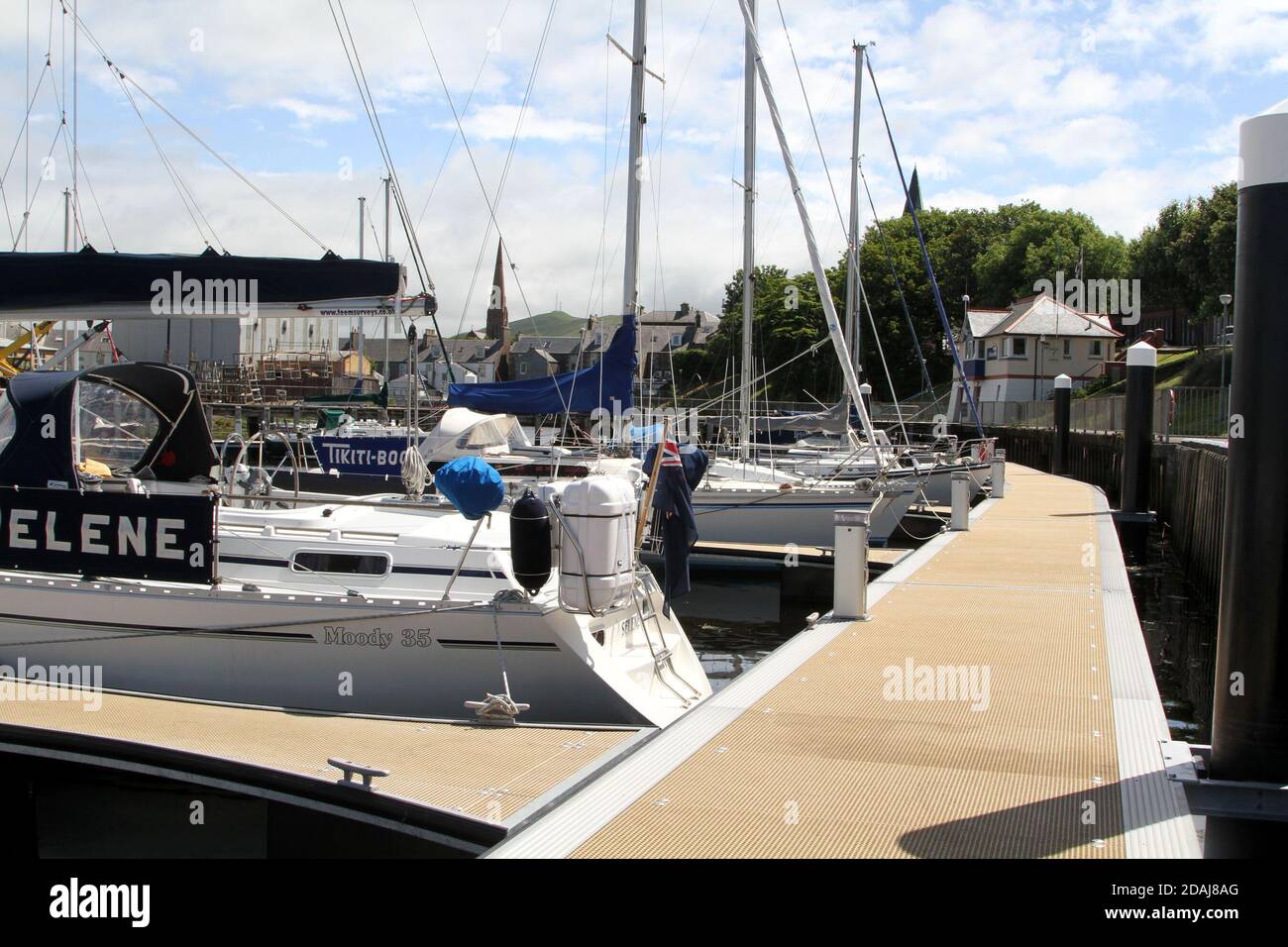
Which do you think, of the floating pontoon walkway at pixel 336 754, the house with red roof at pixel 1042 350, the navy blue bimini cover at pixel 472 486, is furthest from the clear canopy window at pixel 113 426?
the house with red roof at pixel 1042 350

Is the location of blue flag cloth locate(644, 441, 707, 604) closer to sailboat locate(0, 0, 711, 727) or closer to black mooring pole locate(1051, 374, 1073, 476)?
sailboat locate(0, 0, 711, 727)

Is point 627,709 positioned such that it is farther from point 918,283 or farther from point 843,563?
point 918,283

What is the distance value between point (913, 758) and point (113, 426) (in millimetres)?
8499

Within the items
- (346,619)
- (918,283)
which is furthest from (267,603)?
(918,283)

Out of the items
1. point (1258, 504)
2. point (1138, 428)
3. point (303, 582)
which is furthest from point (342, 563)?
point (1138, 428)

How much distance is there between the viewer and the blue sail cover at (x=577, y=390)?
15.8m

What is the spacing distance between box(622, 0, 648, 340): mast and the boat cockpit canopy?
6.96 meters

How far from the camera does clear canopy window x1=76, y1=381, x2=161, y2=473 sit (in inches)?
409

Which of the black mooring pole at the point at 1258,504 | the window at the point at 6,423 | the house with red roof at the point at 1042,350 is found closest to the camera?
the black mooring pole at the point at 1258,504

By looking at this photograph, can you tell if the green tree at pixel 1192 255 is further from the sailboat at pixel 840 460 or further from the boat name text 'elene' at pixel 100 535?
the boat name text 'elene' at pixel 100 535

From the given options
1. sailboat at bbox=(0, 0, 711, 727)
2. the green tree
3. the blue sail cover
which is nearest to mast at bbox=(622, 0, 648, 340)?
the blue sail cover

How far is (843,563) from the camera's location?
9641 millimetres

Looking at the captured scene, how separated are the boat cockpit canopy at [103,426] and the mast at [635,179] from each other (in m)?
6.96
